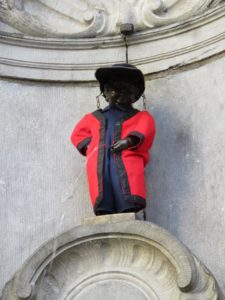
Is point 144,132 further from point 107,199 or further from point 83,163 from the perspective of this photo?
point 83,163

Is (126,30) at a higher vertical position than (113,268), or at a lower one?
higher

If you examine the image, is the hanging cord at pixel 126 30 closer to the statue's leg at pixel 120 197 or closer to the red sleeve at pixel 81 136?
the red sleeve at pixel 81 136

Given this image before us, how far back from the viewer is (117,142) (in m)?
6.76

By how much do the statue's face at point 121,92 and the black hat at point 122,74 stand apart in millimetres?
23

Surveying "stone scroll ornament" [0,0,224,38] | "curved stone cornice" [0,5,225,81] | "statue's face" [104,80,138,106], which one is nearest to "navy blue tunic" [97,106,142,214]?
"statue's face" [104,80,138,106]

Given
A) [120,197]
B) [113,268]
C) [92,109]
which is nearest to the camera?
[113,268]

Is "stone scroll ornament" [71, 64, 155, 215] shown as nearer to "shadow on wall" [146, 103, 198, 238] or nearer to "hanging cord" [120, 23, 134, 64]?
"shadow on wall" [146, 103, 198, 238]

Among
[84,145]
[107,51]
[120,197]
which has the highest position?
[107,51]

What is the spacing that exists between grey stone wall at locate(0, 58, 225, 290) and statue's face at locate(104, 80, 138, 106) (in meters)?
0.33

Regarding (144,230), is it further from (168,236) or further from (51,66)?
(51,66)

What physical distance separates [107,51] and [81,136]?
31.0 inches

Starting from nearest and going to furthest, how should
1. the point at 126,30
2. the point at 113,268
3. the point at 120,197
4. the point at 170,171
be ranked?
the point at 113,268, the point at 120,197, the point at 170,171, the point at 126,30

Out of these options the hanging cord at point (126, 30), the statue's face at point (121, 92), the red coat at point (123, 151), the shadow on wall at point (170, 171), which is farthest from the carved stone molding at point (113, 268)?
the hanging cord at point (126, 30)

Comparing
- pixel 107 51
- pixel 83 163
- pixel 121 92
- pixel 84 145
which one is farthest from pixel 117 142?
pixel 107 51
